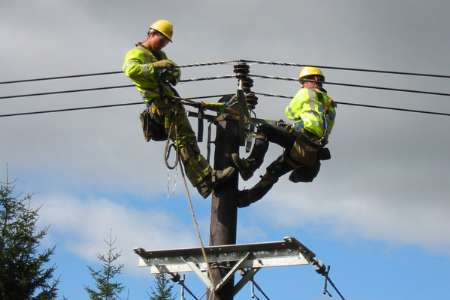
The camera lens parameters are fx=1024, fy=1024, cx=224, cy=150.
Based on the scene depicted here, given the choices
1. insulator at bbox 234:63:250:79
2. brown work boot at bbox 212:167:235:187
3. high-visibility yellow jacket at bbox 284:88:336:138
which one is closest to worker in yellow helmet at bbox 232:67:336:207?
high-visibility yellow jacket at bbox 284:88:336:138

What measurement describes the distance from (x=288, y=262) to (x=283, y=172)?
66.2 inches

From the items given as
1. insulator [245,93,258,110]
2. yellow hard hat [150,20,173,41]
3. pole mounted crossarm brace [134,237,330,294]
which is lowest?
pole mounted crossarm brace [134,237,330,294]

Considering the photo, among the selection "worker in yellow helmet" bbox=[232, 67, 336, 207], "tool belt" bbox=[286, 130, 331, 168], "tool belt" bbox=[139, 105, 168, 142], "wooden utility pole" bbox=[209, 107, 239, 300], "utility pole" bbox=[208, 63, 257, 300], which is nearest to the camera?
"wooden utility pole" bbox=[209, 107, 239, 300]

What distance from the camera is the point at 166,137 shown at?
10.6 m

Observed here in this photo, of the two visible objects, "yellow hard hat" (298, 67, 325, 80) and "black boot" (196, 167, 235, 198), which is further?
"yellow hard hat" (298, 67, 325, 80)

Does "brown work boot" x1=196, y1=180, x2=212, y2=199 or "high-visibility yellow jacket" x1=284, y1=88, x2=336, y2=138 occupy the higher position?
"high-visibility yellow jacket" x1=284, y1=88, x2=336, y2=138

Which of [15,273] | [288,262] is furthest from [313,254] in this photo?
[15,273]

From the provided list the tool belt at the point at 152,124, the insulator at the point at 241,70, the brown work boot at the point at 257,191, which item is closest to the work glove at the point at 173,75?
the tool belt at the point at 152,124

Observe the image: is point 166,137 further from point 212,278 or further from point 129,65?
point 212,278

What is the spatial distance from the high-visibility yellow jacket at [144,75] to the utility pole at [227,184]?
694 mm

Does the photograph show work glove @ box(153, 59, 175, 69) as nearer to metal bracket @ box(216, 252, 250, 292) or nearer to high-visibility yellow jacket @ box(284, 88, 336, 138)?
high-visibility yellow jacket @ box(284, 88, 336, 138)

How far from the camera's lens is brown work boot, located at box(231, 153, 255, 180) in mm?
10273

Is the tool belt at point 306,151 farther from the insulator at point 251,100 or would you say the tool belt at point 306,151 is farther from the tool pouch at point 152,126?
the tool pouch at point 152,126

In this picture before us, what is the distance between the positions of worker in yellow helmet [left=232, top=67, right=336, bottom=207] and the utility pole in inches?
7.8
